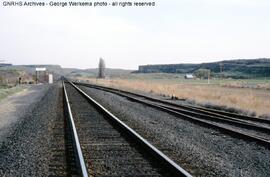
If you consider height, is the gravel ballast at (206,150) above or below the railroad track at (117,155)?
below

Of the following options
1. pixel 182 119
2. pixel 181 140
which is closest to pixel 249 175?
pixel 181 140

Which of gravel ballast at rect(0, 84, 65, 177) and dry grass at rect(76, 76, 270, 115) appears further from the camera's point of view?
dry grass at rect(76, 76, 270, 115)

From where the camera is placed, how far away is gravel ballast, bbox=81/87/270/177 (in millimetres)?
8922

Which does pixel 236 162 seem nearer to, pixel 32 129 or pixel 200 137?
pixel 200 137

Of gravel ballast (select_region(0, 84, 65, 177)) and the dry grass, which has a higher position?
gravel ballast (select_region(0, 84, 65, 177))

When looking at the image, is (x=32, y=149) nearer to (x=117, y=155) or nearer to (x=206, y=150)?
(x=117, y=155)

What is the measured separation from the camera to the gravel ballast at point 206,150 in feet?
29.3

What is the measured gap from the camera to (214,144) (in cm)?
1207

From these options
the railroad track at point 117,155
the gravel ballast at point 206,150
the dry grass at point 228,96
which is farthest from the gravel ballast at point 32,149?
the dry grass at point 228,96

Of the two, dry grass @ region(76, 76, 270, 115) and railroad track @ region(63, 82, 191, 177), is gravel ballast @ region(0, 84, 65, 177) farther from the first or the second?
dry grass @ region(76, 76, 270, 115)

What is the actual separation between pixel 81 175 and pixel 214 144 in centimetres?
513

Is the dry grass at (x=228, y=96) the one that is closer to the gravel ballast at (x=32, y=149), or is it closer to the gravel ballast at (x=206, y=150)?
the gravel ballast at (x=206, y=150)

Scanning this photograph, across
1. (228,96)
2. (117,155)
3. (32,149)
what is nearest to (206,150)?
(117,155)

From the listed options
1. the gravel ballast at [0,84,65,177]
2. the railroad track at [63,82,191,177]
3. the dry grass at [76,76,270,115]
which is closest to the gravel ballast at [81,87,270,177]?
the railroad track at [63,82,191,177]
